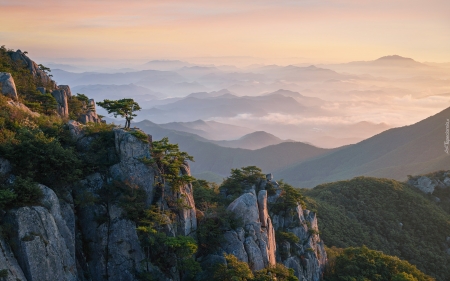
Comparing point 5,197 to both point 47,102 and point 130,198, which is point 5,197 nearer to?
point 130,198

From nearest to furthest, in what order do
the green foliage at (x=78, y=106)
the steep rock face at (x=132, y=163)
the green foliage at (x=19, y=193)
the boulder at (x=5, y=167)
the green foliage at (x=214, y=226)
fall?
1. the green foliage at (x=19, y=193)
2. the boulder at (x=5, y=167)
3. the steep rock face at (x=132, y=163)
4. the green foliage at (x=214, y=226)
5. the green foliage at (x=78, y=106)

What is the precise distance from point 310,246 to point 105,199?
860 inches

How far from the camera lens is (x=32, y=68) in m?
34.6

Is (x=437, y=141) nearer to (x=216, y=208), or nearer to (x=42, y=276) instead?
(x=216, y=208)

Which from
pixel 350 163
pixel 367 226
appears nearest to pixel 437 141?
pixel 350 163

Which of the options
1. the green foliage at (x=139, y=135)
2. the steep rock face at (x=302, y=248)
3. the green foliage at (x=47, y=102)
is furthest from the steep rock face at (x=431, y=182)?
the green foliage at (x=47, y=102)

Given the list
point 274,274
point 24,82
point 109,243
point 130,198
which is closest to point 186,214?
point 130,198

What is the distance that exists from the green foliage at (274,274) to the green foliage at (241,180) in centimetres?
1097

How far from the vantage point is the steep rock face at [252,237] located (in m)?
24.9

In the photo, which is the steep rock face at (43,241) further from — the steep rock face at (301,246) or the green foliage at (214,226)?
the steep rock face at (301,246)

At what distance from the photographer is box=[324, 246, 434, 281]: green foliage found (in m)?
31.7

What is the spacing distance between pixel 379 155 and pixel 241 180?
505 ft

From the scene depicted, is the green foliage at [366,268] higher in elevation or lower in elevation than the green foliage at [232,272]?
lower

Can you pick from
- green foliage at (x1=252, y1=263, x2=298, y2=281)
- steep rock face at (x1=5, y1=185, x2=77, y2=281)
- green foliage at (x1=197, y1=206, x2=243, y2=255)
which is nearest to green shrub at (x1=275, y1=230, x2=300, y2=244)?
green foliage at (x1=197, y1=206, x2=243, y2=255)
